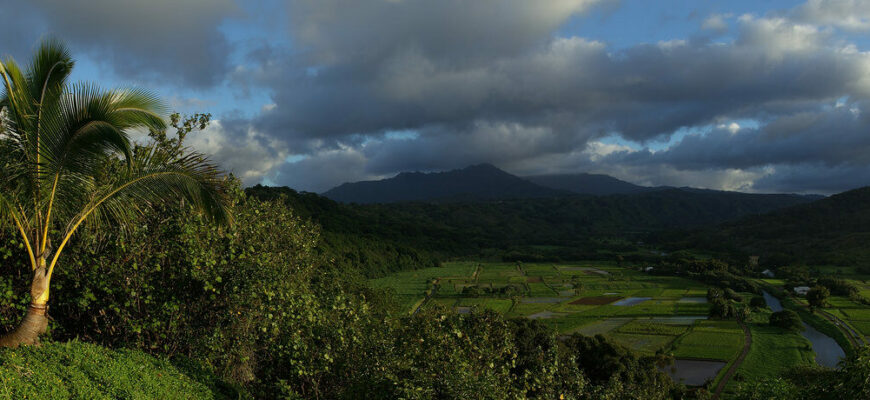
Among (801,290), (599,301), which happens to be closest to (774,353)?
(599,301)

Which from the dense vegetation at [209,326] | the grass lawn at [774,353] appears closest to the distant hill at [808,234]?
the grass lawn at [774,353]

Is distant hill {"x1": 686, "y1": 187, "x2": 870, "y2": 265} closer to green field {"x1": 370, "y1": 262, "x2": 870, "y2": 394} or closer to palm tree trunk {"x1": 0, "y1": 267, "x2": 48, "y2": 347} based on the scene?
green field {"x1": 370, "y1": 262, "x2": 870, "y2": 394}

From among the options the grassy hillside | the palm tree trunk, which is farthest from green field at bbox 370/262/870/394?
the palm tree trunk

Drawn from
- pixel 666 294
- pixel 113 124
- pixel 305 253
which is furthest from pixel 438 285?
pixel 113 124

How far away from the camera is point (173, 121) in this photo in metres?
11.9

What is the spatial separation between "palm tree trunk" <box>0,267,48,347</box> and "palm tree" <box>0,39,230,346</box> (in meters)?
0.02

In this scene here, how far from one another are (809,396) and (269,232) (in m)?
17.5

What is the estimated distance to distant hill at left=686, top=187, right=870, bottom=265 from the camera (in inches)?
4744

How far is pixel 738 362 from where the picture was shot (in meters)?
46.4

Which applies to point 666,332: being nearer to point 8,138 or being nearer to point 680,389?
point 680,389

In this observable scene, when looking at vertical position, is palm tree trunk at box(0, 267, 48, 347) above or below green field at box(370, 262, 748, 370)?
above

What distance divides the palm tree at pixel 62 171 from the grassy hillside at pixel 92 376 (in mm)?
1099

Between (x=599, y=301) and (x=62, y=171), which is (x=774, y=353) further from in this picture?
(x=62, y=171)

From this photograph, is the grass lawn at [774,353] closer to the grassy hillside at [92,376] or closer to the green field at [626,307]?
the green field at [626,307]
